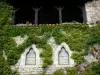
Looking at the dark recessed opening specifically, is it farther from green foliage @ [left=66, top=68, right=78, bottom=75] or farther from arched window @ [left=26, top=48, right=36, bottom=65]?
green foliage @ [left=66, top=68, right=78, bottom=75]

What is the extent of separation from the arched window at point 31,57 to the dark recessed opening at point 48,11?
4063 millimetres

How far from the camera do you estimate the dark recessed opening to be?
17631 mm

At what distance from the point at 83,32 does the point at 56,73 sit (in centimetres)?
310

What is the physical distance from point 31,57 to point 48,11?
6596 millimetres

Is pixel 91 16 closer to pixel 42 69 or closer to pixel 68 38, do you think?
pixel 68 38

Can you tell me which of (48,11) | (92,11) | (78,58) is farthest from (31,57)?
(48,11)

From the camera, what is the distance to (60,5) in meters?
17.5

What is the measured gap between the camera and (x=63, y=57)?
14805 mm

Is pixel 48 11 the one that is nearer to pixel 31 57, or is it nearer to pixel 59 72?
pixel 31 57

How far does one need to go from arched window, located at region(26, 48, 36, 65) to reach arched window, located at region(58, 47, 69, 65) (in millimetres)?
1474

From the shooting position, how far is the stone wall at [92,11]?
640 inches

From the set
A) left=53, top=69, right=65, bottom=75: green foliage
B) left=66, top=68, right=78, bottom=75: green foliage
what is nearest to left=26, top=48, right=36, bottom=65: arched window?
left=53, top=69, right=65, bottom=75: green foliage

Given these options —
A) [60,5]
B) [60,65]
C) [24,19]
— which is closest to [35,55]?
[60,65]

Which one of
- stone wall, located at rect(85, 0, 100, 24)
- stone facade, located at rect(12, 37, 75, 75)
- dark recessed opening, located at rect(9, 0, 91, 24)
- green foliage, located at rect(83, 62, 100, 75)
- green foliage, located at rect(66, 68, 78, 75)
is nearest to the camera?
green foliage, located at rect(83, 62, 100, 75)
